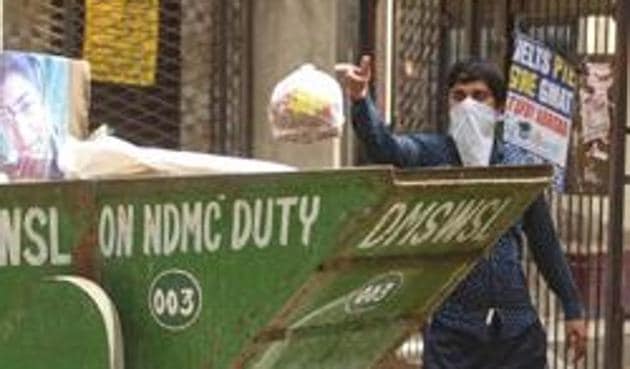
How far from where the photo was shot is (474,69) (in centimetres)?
494

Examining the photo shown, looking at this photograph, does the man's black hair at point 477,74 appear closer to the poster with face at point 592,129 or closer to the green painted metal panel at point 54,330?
the green painted metal panel at point 54,330

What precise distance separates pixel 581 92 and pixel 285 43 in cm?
154

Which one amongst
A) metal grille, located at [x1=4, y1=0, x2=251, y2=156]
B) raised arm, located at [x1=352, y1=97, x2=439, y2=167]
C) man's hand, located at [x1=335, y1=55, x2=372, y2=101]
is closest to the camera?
man's hand, located at [x1=335, y1=55, x2=372, y2=101]

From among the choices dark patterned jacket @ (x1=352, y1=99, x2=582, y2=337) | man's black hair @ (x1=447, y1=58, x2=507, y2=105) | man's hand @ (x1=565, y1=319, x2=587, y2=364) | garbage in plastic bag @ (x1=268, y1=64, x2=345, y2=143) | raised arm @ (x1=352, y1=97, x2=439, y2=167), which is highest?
man's black hair @ (x1=447, y1=58, x2=507, y2=105)

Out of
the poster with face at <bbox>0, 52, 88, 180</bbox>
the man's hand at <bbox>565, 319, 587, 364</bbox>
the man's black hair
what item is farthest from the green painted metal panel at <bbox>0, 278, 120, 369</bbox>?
the man's hand at <bbox>565, 319, 587, 364</bbox>

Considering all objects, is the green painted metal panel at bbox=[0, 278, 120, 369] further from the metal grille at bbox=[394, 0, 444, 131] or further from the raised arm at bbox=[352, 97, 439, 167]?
the metal grille at bbox=[394, 0, 444, 131]

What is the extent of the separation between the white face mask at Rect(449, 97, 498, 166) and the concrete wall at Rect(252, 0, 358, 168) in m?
3.14

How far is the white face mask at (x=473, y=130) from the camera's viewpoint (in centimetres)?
486

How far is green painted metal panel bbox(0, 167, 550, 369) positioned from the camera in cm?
336

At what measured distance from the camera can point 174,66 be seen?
26.1ft

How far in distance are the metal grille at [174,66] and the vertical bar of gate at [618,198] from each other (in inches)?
75.4

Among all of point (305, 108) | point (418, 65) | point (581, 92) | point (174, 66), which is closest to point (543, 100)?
point (581, 92)

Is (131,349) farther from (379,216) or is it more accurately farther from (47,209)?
(379,216)

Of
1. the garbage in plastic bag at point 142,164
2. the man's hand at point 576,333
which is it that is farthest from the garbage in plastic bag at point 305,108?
the man's hand at point 576,333
